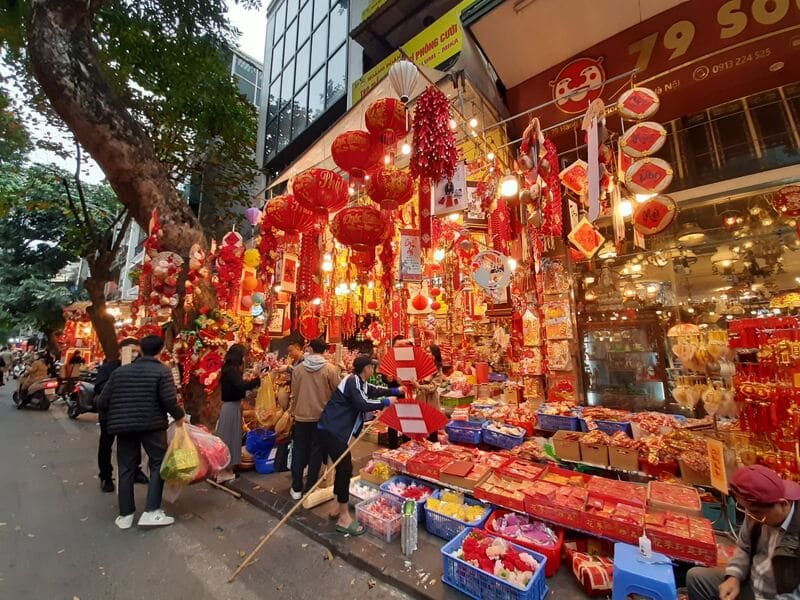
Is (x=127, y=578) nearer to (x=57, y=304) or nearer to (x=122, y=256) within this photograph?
(x=57, y=304)

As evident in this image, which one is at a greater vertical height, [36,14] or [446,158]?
[36,14]

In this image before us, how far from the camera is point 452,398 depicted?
8.35 metres

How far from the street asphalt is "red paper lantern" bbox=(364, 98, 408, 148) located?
4.91 metres

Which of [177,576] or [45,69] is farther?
[45,69]

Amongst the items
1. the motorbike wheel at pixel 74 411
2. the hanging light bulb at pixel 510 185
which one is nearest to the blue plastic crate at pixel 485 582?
the hanging light bulb at pixel 510 185

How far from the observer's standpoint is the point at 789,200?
5016mm

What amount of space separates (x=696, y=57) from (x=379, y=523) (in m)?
6.74

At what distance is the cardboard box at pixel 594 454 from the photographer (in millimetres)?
4328

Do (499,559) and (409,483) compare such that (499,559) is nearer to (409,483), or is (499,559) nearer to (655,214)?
(409,483)

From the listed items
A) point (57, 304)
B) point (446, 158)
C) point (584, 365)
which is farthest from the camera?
point (57, 304)

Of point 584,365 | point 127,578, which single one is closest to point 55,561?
point 127,578

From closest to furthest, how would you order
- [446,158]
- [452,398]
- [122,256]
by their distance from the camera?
[446,158], [452,398], [122,256]

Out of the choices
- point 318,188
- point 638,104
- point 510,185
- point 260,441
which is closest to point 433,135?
point 318,188

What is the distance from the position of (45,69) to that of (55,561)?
24.4ft
